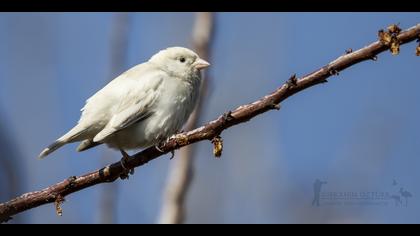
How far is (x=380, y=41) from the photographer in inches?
99.0

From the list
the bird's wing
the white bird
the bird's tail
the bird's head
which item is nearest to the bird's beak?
the bird's head

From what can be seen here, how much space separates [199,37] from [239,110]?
86.5 inches

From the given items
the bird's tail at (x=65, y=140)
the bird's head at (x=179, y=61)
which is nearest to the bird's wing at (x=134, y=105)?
the bird's tail at (x=65, y=140)

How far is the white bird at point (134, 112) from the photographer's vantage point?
4.68m

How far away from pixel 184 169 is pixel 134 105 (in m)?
0.65

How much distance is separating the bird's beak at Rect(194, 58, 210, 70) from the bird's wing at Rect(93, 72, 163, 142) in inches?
18.7

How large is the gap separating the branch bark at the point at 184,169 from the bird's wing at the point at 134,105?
425 millimetres

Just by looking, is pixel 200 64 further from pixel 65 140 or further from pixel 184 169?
pixel 65 140

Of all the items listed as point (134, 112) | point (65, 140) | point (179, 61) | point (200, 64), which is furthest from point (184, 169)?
point (179, 61)

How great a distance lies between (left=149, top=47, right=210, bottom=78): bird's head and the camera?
5383mm

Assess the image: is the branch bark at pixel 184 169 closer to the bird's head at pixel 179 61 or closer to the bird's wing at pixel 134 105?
the bird's head at pixel 179 61

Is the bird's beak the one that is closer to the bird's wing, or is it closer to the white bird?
the white bird

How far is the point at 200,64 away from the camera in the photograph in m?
5.44
